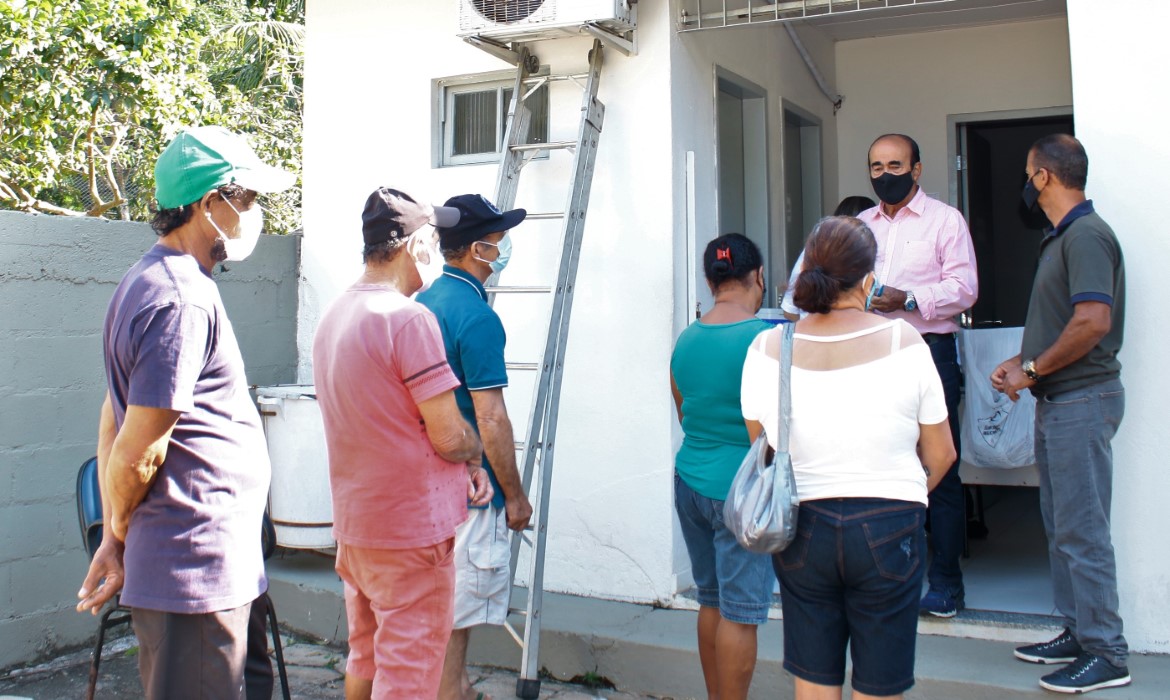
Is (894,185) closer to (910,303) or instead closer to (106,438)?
(910,303)

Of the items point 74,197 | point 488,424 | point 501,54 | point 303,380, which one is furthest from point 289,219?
point 488,424

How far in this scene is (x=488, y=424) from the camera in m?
3.29

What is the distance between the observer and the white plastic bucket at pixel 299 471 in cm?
521

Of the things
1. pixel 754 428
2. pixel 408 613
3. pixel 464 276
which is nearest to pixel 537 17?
pixel 464 276

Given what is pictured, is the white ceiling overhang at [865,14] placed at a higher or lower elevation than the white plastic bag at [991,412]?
higher

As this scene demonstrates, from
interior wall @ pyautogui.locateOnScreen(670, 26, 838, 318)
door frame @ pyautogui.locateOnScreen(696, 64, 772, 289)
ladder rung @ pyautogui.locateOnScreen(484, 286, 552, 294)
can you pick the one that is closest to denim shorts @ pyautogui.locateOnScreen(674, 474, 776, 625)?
ladder rung @ pyautogui.locateOnScreen(484, 286, 552, 294)

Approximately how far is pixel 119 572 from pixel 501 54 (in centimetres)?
315

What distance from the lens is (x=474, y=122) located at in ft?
17.9

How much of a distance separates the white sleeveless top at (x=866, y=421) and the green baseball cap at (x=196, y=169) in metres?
1.53

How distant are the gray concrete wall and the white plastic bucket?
842 mm

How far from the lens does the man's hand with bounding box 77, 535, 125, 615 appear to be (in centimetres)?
259

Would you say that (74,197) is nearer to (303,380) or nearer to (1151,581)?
(303,380)

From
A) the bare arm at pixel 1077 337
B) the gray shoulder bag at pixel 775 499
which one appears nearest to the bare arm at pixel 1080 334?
the bare arm at pixel 1077 337

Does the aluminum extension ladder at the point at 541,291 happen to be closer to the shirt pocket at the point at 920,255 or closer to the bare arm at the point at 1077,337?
the shirt pocket at the point at 920,255
